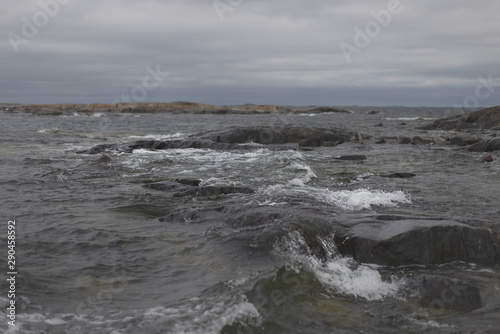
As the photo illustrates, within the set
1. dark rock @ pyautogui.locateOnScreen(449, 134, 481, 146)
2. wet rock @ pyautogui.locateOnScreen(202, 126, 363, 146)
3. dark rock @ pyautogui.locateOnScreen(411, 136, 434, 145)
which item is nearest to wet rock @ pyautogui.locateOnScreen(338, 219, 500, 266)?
wet rock @ pyautogui.locateOnScreen(202, 126, 363, 146)

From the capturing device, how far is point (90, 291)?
6461mm

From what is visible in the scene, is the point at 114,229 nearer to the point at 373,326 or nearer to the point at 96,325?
the point at 96,325

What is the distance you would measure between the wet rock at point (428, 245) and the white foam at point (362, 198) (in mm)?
2845

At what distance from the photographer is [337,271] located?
708 centimetres

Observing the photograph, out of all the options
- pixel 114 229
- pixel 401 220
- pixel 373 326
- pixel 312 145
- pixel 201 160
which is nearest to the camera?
pixel 373 326

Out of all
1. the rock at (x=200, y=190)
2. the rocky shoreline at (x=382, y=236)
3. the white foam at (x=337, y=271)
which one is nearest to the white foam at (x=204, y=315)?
the white foam at (x=337, y=271)

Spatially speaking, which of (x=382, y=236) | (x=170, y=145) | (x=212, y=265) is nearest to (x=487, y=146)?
(x=170, y=145)

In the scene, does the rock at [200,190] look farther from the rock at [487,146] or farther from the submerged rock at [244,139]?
the rock at [487,146]

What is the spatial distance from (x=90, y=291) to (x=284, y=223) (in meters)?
3.65

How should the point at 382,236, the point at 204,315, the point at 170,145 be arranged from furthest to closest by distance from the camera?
the point at 170,145, the point at 382,236, the point at 204,315

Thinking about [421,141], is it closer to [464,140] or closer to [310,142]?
[464,140]

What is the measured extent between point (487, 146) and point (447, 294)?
21.3 m

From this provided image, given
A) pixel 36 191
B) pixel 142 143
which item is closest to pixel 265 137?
pixel 142 143

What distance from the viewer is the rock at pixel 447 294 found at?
590 cm
